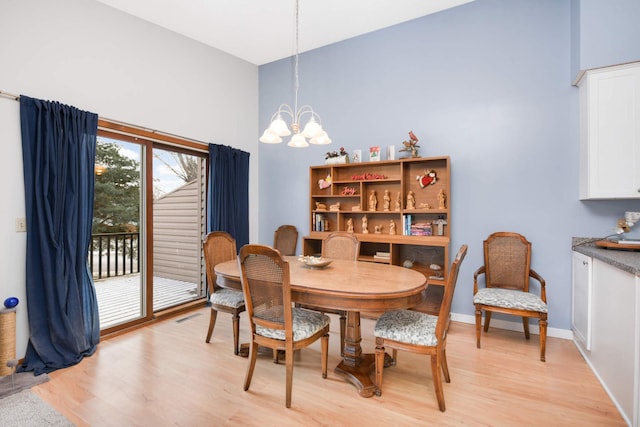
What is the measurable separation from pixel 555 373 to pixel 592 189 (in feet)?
5.22

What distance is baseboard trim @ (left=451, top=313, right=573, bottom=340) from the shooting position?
10.1 feet

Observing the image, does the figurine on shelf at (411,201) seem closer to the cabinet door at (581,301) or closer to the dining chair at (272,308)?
the cabinet door at (581,301)

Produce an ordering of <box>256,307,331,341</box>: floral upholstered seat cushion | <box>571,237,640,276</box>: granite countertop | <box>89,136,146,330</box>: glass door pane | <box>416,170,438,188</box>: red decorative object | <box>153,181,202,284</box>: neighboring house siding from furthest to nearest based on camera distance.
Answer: <box>153,181,202,284</box>: neighboring house siding < <box>416,170,438,188</box>: red decorative object < <box>89,136,146,330</box>: glass door pane < <box>256,307,331,341</box>: floral upholstered seat cushion < <box>571,237,640,276</box>: granite countertop

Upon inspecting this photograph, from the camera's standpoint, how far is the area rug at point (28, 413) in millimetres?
1856

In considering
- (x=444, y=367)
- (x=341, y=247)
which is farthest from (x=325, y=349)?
(x=341, y=247)

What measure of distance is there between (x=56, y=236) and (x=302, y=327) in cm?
227

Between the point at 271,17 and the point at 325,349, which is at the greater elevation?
the point at 271,17

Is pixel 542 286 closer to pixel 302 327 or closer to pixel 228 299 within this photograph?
pixel 302 327

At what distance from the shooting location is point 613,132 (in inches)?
106

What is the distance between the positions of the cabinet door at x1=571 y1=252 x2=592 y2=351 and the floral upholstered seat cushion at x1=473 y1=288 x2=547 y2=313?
0.99 ft

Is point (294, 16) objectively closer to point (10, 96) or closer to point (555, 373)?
point (10, 96)

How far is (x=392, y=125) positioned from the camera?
3.91m

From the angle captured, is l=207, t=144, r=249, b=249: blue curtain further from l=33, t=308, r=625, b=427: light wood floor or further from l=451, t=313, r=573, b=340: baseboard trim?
l=451, t=313, r=573, b=340: baseboard trim

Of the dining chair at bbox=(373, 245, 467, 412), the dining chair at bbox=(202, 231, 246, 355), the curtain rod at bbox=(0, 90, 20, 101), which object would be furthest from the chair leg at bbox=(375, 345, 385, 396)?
the curtain rod at bbox=(0, 90, 20, 101)
